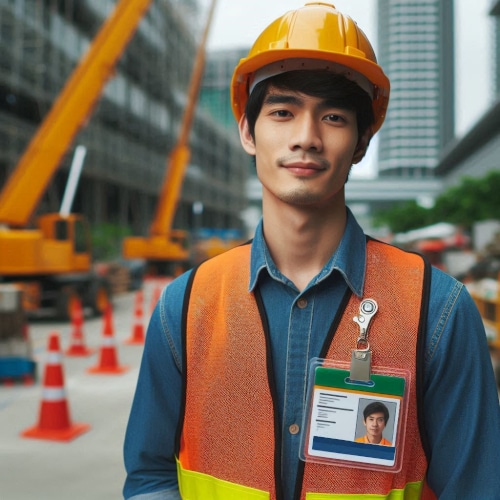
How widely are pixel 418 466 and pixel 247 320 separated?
0.57 meters

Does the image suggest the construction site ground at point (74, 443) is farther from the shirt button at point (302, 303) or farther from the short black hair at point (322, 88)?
the short black hair at point (322, 88)

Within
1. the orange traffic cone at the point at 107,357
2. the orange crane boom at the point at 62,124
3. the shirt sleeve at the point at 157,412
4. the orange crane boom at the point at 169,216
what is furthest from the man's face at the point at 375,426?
the orange crane boom at the point at 169,216

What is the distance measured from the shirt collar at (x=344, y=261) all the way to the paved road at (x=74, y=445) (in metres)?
3.56

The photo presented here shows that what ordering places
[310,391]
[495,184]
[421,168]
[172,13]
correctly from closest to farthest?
[310,391] → [495,184] → [172,13] → [421,168]

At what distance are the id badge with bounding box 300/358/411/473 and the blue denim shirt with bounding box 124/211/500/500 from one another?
4 centimetres

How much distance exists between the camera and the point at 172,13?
5297cm

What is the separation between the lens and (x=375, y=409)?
60.9 inches

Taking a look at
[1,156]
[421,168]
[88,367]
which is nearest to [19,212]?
[88,367]

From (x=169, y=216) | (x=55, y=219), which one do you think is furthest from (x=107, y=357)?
(x=169, y=216)

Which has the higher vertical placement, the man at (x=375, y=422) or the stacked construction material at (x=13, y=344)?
the man at (x=375, y=422)

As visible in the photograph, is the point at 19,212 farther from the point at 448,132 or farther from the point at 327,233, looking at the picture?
the point at 448,132

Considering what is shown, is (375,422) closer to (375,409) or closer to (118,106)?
(375,409)

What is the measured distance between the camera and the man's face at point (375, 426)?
1544 millimetres

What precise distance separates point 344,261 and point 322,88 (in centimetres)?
46
